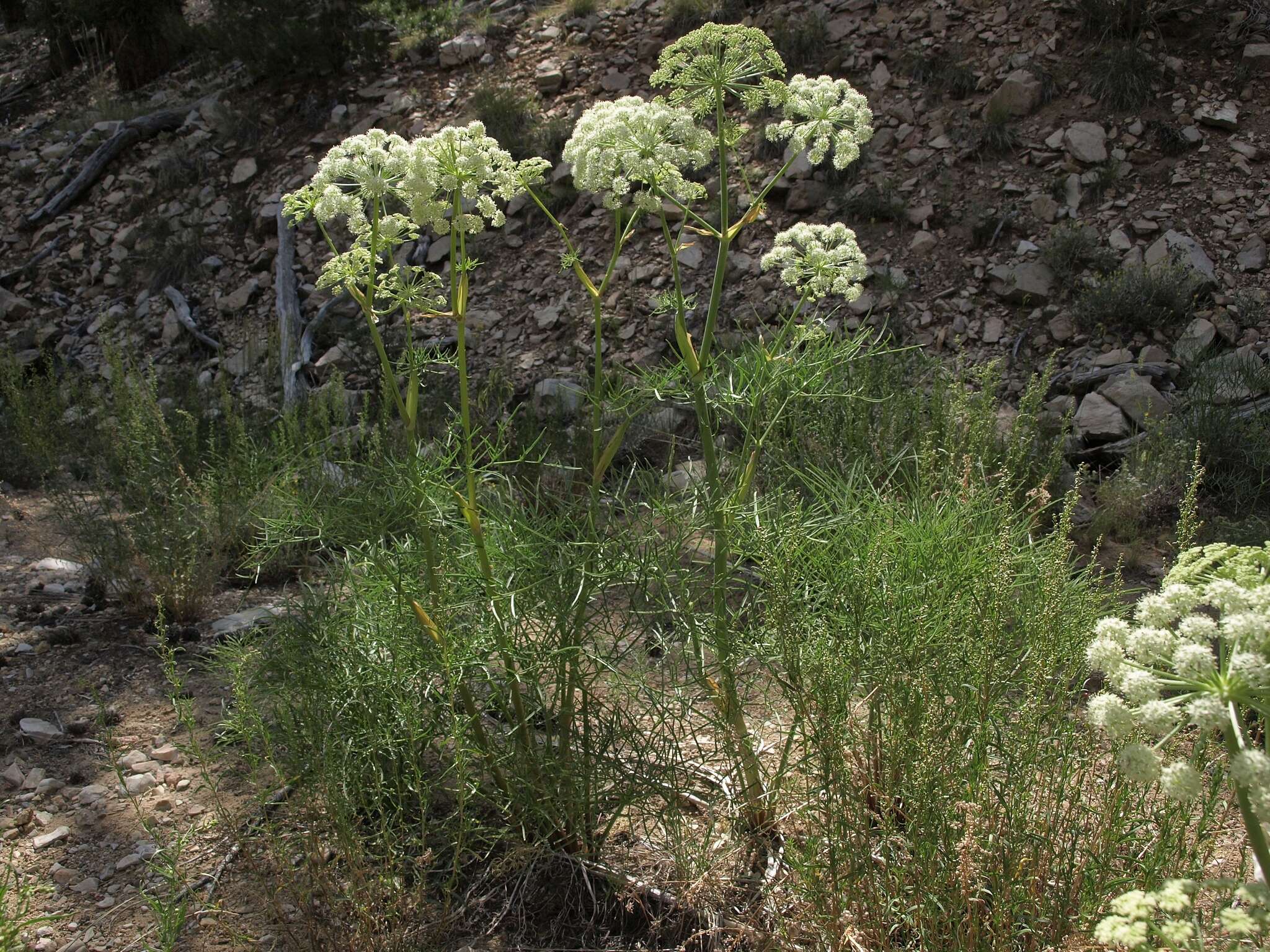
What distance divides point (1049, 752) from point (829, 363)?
1.06 m

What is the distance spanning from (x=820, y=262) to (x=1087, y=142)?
5538 mm

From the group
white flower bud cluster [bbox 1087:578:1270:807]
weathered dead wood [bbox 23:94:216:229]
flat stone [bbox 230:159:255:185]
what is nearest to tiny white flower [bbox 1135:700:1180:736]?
white flower bud cluster [bbox 1087:578:1270:807]

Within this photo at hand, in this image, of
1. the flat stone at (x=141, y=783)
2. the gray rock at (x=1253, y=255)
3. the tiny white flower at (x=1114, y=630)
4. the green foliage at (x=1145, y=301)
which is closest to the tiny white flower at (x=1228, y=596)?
the tiny white flower at (x=1114, y=630)

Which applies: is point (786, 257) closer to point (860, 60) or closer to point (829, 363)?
point (829, 363)

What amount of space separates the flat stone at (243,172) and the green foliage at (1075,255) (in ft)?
23.0

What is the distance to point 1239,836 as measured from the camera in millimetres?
2533

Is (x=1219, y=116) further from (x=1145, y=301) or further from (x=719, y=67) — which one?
(x=719, y=67)

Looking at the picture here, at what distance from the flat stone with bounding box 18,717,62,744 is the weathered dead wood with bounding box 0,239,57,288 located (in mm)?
7638

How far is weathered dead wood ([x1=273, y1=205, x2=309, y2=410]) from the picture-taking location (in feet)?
22.2

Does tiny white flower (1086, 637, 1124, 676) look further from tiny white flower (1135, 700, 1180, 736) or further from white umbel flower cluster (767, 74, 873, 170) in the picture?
white umbel flower cluster (767, 74, 873, 170)

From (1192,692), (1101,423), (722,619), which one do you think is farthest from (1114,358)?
(1192,692)

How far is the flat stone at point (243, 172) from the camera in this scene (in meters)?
9.40

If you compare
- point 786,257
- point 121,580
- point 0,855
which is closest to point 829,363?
point 786,257

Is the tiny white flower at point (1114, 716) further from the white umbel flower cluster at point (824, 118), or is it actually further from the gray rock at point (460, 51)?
the gray rock at point (460, 51)
